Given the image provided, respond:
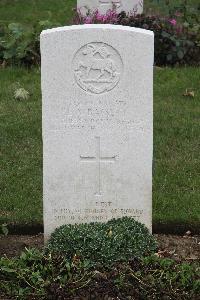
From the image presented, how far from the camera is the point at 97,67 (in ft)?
16.1

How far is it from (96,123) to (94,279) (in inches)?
40.2

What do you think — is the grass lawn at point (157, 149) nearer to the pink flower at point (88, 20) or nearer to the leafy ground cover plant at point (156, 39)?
the leafy ground cover plant at point (156, 39)

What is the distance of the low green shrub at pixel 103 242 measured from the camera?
4.86 meters

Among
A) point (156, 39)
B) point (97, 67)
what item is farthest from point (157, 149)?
point (156, 39)

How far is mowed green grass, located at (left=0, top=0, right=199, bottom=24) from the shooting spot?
43.4 ft

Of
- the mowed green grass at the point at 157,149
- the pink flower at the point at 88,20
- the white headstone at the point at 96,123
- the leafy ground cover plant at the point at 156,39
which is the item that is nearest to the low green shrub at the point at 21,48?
the leafy ground cover plant at the point at 156,39

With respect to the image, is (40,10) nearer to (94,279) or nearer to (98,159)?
(98,159)

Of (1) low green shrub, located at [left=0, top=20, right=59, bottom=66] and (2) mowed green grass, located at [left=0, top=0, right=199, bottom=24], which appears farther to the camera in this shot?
(2) mowed green grass, located at [left=0, top=0, right=199, bottom=24]

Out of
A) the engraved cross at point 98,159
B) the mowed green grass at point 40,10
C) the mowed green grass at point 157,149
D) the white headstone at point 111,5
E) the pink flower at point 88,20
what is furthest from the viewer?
the mowed green grass at point 40,10

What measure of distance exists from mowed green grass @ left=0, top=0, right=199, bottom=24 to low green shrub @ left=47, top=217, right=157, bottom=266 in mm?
7960

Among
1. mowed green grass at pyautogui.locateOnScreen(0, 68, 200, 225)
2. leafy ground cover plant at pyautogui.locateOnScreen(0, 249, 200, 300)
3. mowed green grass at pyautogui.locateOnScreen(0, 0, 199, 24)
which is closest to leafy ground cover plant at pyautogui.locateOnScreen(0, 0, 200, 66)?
mowed green grass at pyautogui.locateOnScreen(0, 68, 200, 225)

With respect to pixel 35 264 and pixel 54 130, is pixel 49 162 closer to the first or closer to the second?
pixel 54 130

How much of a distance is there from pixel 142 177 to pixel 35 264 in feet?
3.03

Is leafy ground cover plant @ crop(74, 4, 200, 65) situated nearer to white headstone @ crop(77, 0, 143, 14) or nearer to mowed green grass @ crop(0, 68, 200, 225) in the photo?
mowed green grass @ crop(0, 68, 200, 225)
